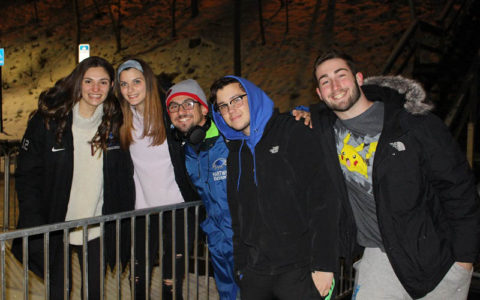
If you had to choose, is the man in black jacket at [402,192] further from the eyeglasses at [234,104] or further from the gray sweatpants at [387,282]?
the eyeglasses at [234,104]

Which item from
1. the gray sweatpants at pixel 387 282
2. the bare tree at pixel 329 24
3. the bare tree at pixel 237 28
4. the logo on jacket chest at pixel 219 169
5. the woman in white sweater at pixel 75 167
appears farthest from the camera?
the bare tree at pixel 329 24

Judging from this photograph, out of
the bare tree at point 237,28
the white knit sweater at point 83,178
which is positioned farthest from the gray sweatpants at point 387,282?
the bare tree at point 237,28

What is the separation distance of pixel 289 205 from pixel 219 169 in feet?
2.11

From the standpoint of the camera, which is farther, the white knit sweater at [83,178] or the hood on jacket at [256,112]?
the white knit sweater at [83,178]

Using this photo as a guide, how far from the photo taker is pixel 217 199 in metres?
3.19

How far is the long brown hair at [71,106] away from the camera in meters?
3.36

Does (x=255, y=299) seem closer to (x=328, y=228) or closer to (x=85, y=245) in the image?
(x=328, y=228)

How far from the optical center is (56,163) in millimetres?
3309

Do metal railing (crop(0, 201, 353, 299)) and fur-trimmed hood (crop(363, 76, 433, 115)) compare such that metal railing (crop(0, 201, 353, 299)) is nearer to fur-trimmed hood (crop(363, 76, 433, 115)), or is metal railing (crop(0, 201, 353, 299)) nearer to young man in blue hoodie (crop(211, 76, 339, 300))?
young man in blue hoodie (crop(211, 76, 339, 300))

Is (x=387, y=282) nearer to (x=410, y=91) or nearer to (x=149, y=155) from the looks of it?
(x=410, y=91)

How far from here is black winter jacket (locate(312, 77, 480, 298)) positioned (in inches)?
107

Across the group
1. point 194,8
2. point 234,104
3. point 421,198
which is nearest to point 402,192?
point 421,198

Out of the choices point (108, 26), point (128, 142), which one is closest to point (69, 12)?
point (108, 26)

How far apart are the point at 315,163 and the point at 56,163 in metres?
1.95
